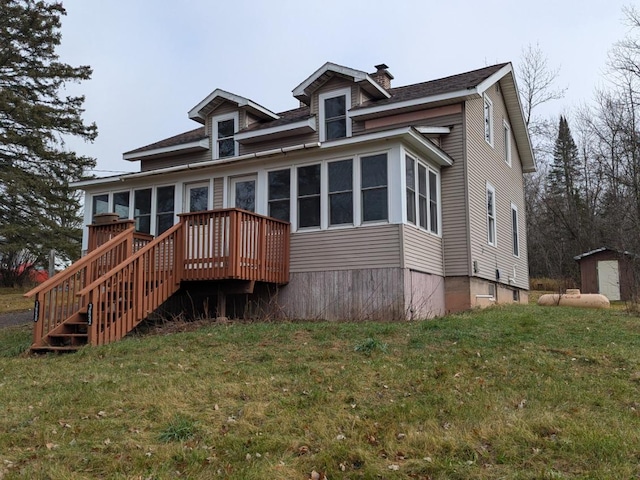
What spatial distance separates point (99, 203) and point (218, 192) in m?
3.79

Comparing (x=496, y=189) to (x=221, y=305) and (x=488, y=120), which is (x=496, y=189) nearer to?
(x=488, y=120)

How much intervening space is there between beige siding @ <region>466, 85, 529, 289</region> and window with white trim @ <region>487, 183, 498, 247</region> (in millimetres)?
191

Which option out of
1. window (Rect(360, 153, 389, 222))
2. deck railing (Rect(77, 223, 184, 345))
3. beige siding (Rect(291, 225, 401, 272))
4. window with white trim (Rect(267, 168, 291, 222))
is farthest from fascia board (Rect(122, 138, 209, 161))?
window (Rect(360, 153, 389, 222))

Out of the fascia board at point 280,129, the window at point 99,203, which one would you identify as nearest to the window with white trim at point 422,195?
the fascia board at point 280,129

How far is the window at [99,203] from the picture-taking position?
587 inches

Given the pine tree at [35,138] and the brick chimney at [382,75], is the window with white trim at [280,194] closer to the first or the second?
the brick chimney at [382,75]

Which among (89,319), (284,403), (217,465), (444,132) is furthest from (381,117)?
(217,465)

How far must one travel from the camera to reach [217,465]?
169 inches

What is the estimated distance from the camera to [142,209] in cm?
1439

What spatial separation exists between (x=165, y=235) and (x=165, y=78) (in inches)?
625

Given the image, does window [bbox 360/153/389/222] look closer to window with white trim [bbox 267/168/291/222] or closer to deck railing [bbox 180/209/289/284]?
window with white trim [bbox 267/168/291/222]

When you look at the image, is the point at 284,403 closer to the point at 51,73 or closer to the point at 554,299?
Result: the point at 554,299

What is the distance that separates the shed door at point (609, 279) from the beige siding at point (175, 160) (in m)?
19.4

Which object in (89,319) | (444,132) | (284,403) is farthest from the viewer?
(444,132)
